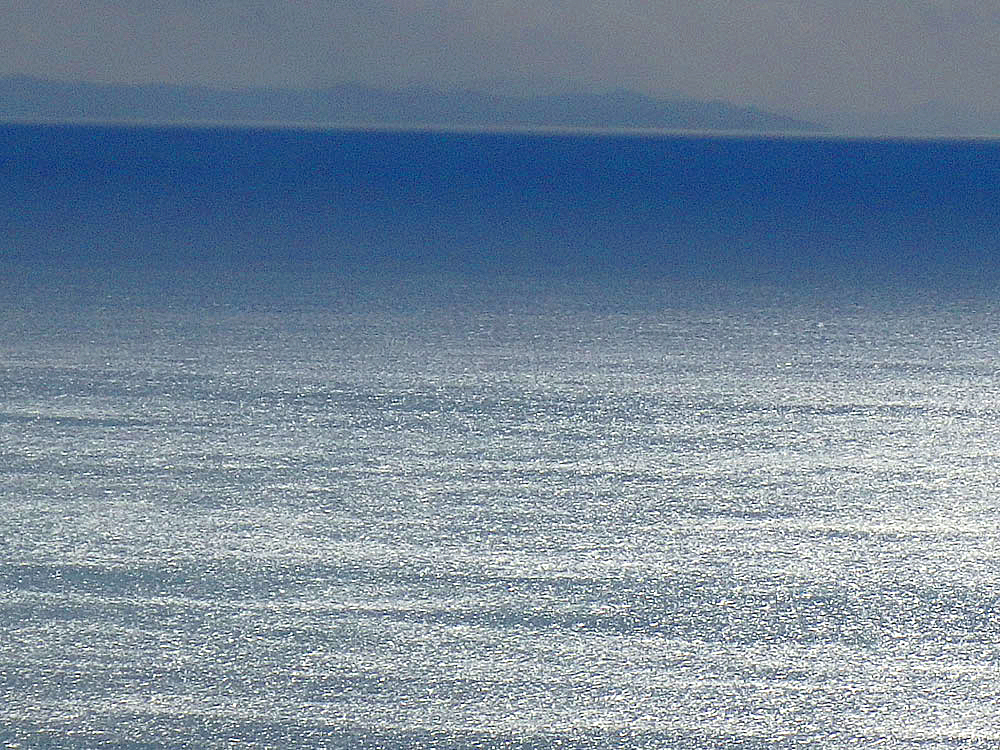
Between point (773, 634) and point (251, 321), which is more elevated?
point (251, 321)

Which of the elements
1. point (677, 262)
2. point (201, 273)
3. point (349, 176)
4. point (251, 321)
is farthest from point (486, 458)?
point (349, 176)

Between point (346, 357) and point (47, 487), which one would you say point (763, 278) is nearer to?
point (346, 357)

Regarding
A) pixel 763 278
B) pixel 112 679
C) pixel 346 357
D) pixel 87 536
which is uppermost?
pixel 763 278

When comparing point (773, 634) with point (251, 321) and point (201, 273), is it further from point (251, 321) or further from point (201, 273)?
point (201, 273)

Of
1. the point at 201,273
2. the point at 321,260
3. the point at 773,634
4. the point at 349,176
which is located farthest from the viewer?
the point at 349,176

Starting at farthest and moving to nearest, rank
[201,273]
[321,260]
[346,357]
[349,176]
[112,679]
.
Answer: [349,176]
[321,260]
[201,273]
[346,357]
[112,679]

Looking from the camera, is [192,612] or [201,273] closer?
[192,612]
